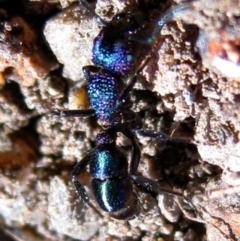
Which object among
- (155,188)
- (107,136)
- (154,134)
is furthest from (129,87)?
(155,188)

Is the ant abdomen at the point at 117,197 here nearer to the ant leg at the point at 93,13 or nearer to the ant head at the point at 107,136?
the ant head at the point at 107,136

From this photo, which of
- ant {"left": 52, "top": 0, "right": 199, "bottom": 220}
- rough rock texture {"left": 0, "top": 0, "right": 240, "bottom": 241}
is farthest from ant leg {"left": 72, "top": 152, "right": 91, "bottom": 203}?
rough rock texture {"left": 0, "top": 0, "right": 240, "bottom": 241}

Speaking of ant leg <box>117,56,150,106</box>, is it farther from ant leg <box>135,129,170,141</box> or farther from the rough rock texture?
ant leg <box>135,129,170,141</box>

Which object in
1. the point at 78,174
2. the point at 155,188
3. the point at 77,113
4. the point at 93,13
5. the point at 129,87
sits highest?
the point at 93,13

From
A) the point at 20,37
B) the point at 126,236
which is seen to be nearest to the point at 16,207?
the point at 126,236

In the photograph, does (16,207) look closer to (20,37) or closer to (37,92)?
(37,92)

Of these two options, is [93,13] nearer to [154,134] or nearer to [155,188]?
[154,134]
